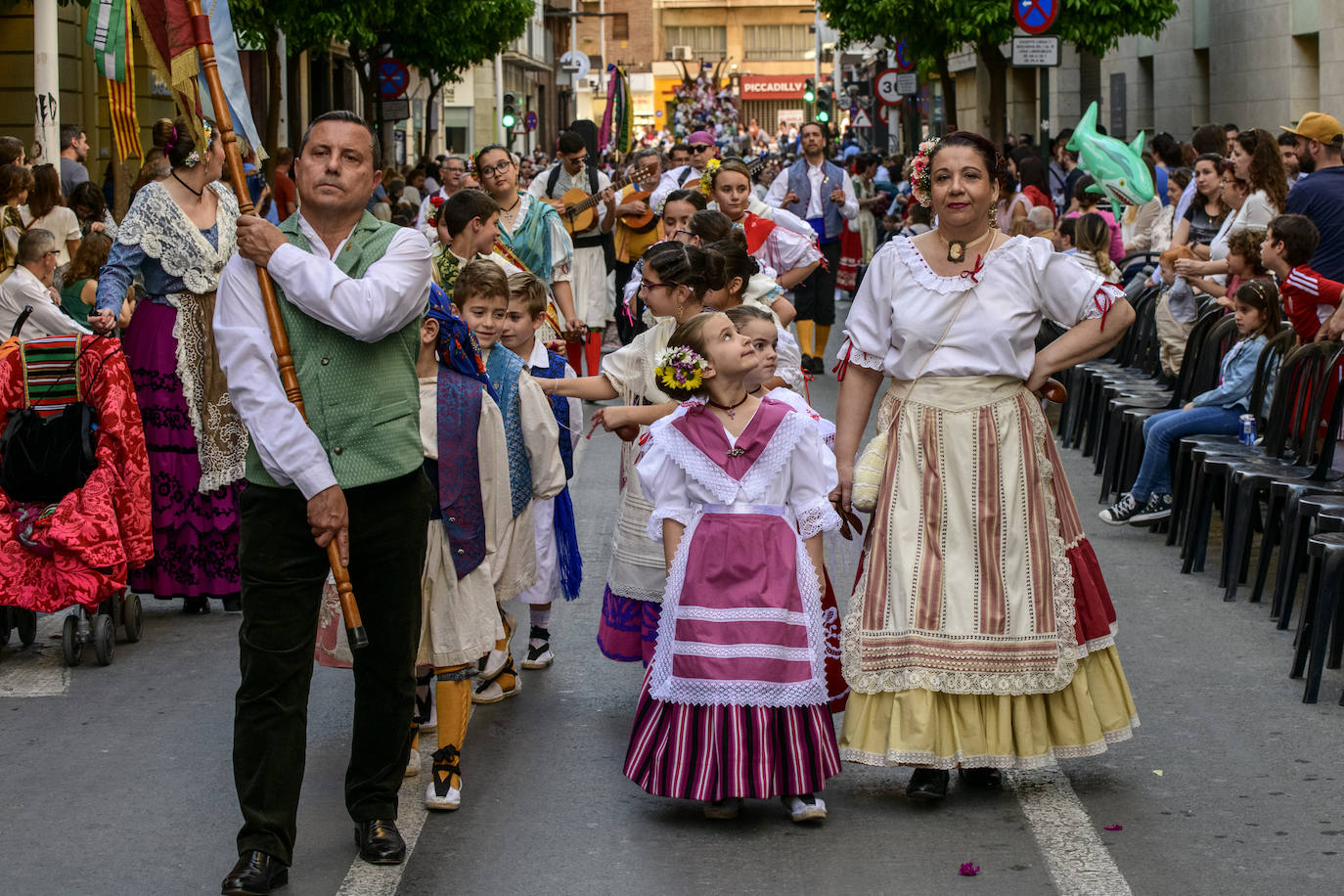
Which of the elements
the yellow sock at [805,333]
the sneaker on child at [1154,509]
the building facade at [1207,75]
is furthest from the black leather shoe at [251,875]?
the building facade at [1207,75]

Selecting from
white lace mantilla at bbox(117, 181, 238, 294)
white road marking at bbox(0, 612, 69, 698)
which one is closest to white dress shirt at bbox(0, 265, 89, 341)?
white lace mantilla at bbox(117, 181, 238, 294)

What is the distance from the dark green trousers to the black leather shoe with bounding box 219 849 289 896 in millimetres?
32

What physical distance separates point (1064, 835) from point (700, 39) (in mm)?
139150

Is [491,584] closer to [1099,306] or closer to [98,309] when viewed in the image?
[1099,306]

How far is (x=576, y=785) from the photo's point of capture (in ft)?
19.9

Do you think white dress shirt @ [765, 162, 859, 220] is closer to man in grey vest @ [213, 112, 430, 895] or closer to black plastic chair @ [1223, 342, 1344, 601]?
black plastic chair @ [1223, 342, 1344, 601]

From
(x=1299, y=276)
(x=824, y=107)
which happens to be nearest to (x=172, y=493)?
(x=1299, y=276)

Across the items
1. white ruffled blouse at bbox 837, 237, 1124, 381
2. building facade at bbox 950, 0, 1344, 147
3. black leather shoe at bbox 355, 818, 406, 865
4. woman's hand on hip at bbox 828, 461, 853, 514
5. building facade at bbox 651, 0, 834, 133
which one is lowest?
black leather shoe at bbox 355, 818, 406, 865

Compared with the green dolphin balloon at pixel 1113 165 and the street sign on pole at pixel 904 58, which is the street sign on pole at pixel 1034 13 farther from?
the street sign on pole at pixel 904 58

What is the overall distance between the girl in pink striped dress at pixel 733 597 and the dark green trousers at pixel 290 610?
0.81 m

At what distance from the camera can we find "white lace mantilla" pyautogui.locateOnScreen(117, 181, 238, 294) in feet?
26.9

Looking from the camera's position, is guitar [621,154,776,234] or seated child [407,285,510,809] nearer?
seated child [407,285,510,809]

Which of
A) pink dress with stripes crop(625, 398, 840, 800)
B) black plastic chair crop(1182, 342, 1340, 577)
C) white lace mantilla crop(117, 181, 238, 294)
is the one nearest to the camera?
pink dress with stripes crop(625, 398, 840, 800)

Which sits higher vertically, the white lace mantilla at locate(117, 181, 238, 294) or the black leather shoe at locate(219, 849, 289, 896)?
the white lace mantilla at locate(117, 181, 238, 294)
